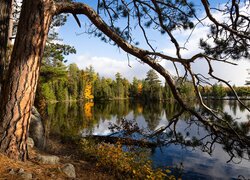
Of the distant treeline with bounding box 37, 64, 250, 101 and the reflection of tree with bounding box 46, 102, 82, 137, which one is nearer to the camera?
the reflection of tree with bounding box 46, 102, 82, 137

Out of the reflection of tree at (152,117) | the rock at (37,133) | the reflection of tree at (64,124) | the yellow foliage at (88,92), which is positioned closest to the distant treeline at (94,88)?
the yellow foliage at (88,92)

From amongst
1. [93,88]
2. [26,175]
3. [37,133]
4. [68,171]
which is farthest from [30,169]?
[93,88]

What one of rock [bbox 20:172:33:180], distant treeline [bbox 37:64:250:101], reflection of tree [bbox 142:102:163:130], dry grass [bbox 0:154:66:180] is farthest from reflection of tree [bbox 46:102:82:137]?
distant treeline [bbox 37:64:250:101]

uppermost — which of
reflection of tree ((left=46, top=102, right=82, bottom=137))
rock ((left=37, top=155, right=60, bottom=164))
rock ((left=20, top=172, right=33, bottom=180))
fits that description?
rock ((left=20, top=172, right=33, bottom=180))

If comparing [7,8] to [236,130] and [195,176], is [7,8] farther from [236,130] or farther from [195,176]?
[195,176]

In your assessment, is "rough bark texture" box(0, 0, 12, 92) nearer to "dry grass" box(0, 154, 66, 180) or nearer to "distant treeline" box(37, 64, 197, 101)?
"dry grass" box(0, 154, 66, 180)

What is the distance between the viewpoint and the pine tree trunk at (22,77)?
3141mm

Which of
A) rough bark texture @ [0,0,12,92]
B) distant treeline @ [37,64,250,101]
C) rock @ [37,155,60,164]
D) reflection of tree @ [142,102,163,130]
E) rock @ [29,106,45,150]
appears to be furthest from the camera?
distant treeline @ [37,64,250,101]

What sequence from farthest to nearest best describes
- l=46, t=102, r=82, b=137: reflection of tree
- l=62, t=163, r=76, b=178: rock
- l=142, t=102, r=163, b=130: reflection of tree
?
l=142, t=102, r=163, b=130: reflection of tree
l=46, t=102, r=82, b=137: reflection of tree
l=62, t=163, r=76, b=178: rock

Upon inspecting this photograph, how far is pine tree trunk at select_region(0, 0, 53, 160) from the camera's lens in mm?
3141

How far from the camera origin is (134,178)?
4.68m

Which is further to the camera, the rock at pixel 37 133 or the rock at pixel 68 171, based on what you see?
A: the rock at pixel 37 133

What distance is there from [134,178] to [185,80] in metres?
2.22

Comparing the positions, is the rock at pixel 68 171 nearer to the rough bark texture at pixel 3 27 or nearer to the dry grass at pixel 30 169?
the dry grass at pixel 30 169
